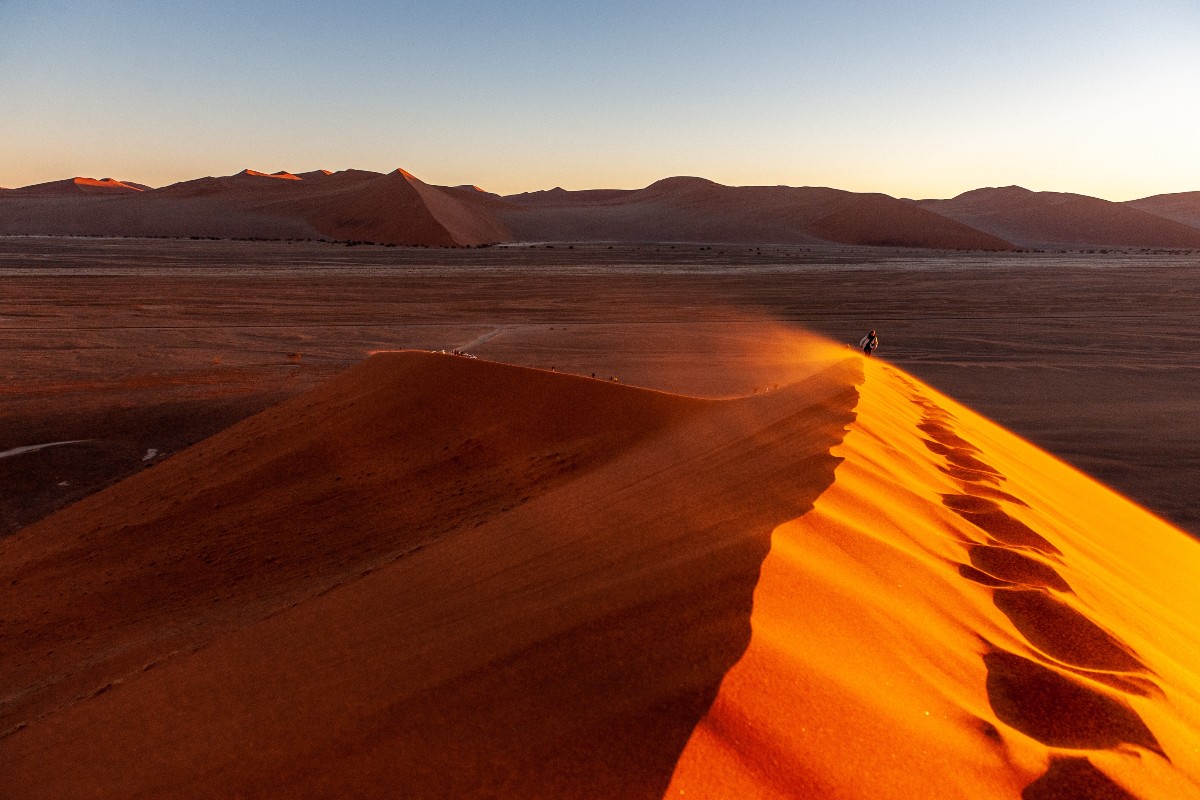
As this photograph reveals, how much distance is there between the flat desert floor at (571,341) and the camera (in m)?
7.95

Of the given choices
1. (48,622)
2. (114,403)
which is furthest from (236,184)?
(48,622)

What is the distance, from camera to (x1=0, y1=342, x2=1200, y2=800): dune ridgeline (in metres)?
1.69

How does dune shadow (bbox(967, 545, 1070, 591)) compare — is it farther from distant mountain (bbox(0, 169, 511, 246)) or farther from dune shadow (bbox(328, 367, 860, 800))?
distant mountain (bbox(0, 169, 511, 246))

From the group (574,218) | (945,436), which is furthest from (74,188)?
(945,436)

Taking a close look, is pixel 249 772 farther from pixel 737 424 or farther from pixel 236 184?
pixel 236 184

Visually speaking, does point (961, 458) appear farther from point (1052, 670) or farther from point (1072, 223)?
point (1072, 223)

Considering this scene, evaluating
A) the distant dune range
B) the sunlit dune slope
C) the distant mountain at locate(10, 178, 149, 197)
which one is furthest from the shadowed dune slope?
the distant mountain at locate(10, 178, 149, 197)

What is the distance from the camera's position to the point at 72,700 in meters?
2.94

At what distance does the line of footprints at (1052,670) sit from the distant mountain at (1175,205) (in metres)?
147

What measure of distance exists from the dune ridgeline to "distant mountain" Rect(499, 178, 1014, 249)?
249 ft

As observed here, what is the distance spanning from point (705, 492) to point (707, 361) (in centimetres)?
963

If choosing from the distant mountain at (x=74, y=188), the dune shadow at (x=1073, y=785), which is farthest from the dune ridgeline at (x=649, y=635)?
the distant mountain at (x=74, y=188)

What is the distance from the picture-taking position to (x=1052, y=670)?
217 cm

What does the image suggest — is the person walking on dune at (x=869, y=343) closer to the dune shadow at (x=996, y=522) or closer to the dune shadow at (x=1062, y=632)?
the dune shadow at (x=996, y=522)
